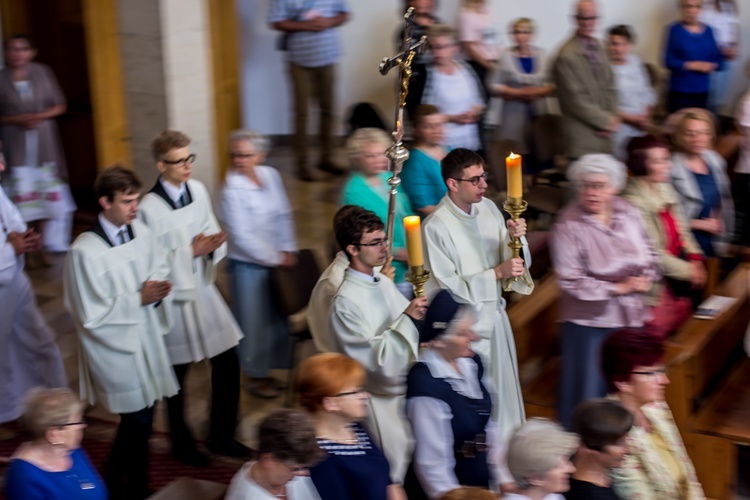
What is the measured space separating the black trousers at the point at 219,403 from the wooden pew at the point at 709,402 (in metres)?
2.14

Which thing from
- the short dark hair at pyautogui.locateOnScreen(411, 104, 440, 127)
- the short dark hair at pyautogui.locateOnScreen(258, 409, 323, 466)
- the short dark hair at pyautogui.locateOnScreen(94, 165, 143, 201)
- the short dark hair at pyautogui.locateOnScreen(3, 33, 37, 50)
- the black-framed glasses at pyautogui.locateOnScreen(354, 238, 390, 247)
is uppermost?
the short dark hair at pyautogui.locateOnScreen(3, 33, 37, 50)

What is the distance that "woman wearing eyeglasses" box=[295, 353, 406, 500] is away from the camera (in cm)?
379

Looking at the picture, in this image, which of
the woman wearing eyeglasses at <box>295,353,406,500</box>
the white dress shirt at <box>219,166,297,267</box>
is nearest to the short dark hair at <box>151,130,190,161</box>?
the white dress shirt at <box>219,166,297,267</box>

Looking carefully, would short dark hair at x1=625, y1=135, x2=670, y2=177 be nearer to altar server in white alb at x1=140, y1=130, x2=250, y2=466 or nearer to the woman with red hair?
the woman with red hair

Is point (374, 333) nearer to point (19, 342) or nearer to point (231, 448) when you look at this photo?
point (231, 448)

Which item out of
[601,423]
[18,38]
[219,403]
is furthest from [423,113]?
[18,38]

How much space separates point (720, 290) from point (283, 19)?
4.79m

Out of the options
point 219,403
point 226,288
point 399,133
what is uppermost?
point 399,133

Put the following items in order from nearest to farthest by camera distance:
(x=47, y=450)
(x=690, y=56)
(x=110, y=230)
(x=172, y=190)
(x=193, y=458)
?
(x=47, y=450), (x=110, y=230), (x=172, y=190), (x=193, y=458), (x=690, y=56)

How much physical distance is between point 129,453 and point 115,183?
1.20 metres

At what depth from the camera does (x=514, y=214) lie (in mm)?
4914

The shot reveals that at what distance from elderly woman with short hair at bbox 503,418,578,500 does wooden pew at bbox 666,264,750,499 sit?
2.01 m

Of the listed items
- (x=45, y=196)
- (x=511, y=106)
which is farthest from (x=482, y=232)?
(x=45, y=196)

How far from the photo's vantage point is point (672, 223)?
19.6 ft
